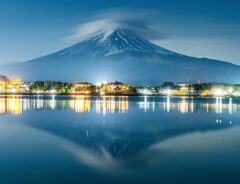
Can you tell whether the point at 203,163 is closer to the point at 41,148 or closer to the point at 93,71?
the point at 41,148

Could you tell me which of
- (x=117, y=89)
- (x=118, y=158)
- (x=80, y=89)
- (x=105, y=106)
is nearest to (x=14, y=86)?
(x=80, y=89)

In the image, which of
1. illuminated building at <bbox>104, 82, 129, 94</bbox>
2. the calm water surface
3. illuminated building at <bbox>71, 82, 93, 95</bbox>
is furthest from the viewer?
illuminated building at <bbox>71, 82, 93, 95</bbox>

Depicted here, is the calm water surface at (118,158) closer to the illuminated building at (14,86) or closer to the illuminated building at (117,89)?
the illuminated building at (117,89)

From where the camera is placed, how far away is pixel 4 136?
1162 cm

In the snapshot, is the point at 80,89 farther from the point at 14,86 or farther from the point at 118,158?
the point at 118,158

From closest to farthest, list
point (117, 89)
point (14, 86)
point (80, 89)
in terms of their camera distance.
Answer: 1. point (117, 89)
2. point (80, 89)
3. point (14, 86)

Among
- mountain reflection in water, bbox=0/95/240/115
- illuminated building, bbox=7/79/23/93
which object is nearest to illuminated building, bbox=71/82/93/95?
illuminated building, bbox=7/79/23/93

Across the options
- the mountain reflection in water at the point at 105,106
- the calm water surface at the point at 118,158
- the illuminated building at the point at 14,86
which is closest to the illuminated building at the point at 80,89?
the illuminated building at the point at 14,86

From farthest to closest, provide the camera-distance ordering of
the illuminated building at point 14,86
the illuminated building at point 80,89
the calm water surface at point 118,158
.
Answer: the illuminated building at point 14,86
the illuminated building at point 80,89
the calm water surface at point 118,158

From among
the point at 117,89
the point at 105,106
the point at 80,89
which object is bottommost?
the point at 105,106

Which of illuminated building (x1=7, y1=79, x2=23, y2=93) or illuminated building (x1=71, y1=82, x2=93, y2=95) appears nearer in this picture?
illuminated building (x1=71, y1=82, x2=93, y2=95)

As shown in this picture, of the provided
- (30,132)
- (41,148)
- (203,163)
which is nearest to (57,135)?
(30,132)

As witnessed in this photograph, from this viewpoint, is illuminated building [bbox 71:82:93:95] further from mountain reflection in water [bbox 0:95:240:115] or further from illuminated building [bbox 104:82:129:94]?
mountain reflection in water [bbox 0:95:240:115]

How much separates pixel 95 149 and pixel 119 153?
949 mm
